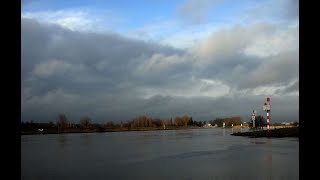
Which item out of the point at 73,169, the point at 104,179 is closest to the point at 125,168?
the point at 73,169
